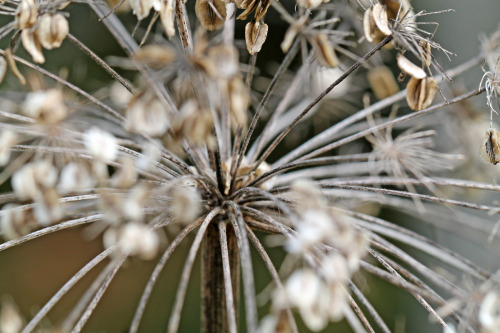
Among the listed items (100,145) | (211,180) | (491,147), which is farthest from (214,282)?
(491,147)

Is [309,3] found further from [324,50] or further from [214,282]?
[214,282]

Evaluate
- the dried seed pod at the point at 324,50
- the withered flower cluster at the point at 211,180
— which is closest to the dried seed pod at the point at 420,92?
the withered flower cluster at the point at 211,180

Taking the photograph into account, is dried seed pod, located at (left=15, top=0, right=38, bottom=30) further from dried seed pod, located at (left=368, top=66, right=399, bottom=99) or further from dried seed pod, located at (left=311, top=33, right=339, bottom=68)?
dried seed pod, located at (left=368, top=66, right=399, bottom=99)

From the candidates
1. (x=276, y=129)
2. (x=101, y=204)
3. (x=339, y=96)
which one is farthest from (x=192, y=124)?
(x=339, y=96)

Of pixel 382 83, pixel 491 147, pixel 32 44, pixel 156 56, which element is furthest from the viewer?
pixel 382 83

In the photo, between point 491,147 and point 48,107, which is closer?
point 48,107

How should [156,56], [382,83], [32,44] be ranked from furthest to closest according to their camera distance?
[382,83] < [32,44] < [156,56]

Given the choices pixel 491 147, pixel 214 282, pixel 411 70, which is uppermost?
pixel 411 70
